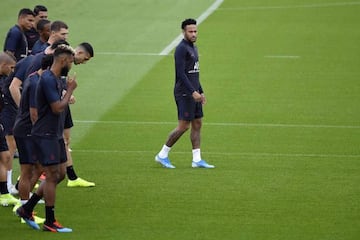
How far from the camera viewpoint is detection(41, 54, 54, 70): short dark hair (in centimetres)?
1527

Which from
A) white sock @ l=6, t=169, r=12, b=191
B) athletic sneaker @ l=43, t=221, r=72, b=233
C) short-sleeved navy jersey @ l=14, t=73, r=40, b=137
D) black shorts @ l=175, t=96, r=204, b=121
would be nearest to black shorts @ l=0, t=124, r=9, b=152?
short-sleeved navy jersey @ l=14, t=73, r=40, b=137

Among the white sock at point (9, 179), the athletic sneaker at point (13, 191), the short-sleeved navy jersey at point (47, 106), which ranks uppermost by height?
the short-sleeved navy jersey at point (47, 106)

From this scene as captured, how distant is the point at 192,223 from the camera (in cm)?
1557

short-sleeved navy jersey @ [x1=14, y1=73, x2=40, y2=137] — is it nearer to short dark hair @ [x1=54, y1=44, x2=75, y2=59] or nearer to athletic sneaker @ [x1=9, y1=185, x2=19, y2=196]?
short dark hair @ [x1=54, y1=44, x2=75, y2=59]

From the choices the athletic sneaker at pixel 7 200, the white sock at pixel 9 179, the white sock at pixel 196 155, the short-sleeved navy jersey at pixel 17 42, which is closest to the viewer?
the athletic sneaker at pixel 7 200

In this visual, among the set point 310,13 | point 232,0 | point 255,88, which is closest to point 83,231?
point 255,88

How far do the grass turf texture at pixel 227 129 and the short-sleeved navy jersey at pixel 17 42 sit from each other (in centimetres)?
223

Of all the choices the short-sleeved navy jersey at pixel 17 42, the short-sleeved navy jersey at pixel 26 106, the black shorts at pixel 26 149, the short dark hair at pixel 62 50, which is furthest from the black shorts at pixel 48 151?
the short-sleeved navy jersey at pixel 17 42

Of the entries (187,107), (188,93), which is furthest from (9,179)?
(188,93)

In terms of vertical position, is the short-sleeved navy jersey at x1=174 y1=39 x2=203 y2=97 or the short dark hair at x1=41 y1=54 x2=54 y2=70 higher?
the short dark hair at x1=41 y1=54 x2=54 y2=70

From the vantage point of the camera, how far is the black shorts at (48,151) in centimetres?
1488

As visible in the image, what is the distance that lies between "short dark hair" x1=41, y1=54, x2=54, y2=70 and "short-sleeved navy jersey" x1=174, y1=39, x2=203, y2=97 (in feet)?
15.2

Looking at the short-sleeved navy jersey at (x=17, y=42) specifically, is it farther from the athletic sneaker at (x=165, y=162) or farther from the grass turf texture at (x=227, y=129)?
the athletic sneaker at (x=165, y=162)

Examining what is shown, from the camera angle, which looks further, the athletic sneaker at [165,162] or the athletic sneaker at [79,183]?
the athletic sneaker at [165,162]
